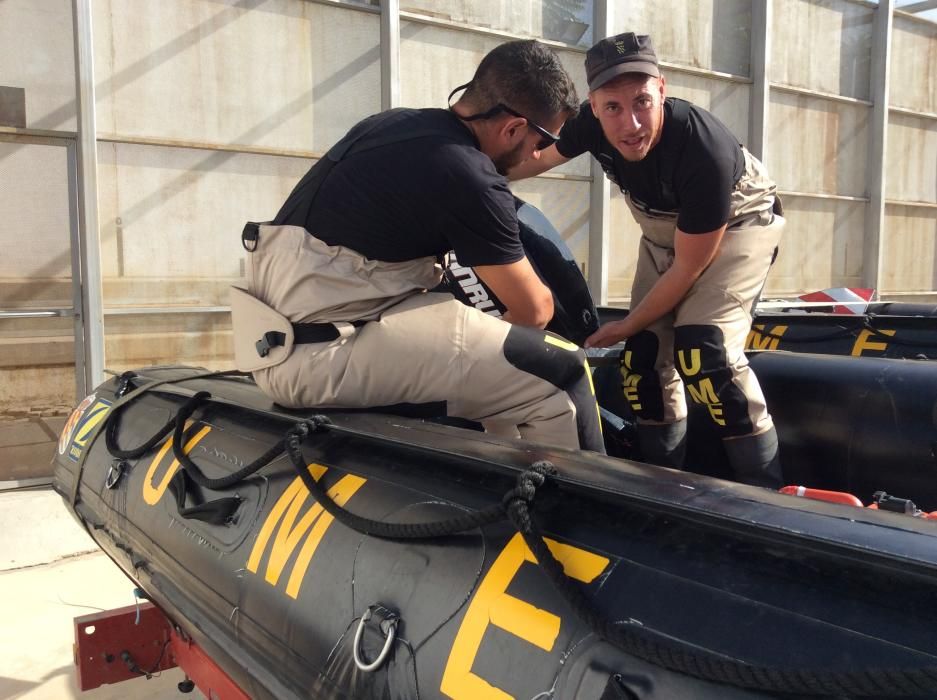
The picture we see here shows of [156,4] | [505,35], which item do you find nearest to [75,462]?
[156,4]

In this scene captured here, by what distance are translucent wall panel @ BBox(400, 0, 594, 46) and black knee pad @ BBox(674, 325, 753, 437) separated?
219 inches

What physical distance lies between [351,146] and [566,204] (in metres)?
6.38

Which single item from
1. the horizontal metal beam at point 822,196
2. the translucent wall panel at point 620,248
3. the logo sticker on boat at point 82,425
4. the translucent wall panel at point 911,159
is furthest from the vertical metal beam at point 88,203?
the translucent wall panel at point 911,159

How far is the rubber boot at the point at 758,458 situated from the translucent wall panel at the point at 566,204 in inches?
226

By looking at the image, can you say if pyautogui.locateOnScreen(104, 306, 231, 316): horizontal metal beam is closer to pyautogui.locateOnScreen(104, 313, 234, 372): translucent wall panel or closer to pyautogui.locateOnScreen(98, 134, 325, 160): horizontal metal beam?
pyautogui.locateOnScreen(104, 313, 234, 372): translucent wall panel

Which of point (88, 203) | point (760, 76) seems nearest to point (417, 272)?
point (88, 203)

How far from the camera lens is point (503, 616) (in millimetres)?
1194

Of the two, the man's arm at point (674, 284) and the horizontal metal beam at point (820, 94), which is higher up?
the horizontal metal beam at point (820, 94)

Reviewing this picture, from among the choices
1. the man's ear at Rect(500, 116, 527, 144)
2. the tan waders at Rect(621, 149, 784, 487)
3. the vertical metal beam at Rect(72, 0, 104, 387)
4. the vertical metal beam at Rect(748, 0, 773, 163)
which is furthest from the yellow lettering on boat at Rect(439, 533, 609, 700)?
the vertical metal beam at Rect(748, 0, 773, 163)

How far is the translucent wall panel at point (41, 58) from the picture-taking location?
5.15 metres

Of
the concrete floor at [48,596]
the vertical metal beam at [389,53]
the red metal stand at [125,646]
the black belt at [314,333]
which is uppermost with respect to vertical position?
the vertical metal beam at [389,53]

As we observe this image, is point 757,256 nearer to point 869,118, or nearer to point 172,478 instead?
point 172,478

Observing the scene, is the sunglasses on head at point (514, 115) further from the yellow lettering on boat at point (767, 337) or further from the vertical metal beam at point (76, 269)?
the vertical metal beam at point (76, 269)

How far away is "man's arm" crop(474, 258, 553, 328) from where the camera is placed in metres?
2.06
